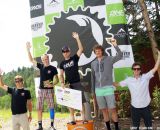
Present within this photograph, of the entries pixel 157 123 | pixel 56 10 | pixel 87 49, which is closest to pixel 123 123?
pixel 157 123

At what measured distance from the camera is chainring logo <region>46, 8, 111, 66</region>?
9.56 meters

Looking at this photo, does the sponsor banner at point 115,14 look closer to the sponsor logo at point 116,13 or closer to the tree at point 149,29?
the sponsor logo at point 116,13

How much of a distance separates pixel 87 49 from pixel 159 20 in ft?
8.58

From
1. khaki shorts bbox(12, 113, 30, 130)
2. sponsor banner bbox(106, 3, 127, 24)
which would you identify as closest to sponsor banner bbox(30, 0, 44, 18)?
sponsor banner bbox(106, 3, 127, 24)

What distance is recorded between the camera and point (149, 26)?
9.95 m

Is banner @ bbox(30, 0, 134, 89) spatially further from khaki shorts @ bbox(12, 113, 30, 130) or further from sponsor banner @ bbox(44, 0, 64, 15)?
khaki shorts @ bbox(12, 113, 30, 130)

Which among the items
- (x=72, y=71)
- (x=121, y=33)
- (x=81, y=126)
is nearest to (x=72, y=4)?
(x=121, y=33)

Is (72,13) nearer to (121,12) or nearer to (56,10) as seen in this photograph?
(56,10)

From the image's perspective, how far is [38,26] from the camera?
1014 centimetres

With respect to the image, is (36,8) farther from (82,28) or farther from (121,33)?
(121,33)

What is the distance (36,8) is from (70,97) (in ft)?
11.1

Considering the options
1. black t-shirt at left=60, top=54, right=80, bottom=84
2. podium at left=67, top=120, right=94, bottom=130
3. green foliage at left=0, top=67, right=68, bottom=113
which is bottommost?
podium at left=67, top=120, right=94, bottom=130

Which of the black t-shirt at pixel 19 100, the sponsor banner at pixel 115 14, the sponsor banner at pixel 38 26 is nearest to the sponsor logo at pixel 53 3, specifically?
the sponsor banner at pixel 38 26

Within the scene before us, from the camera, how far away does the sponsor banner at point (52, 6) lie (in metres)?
9.97
